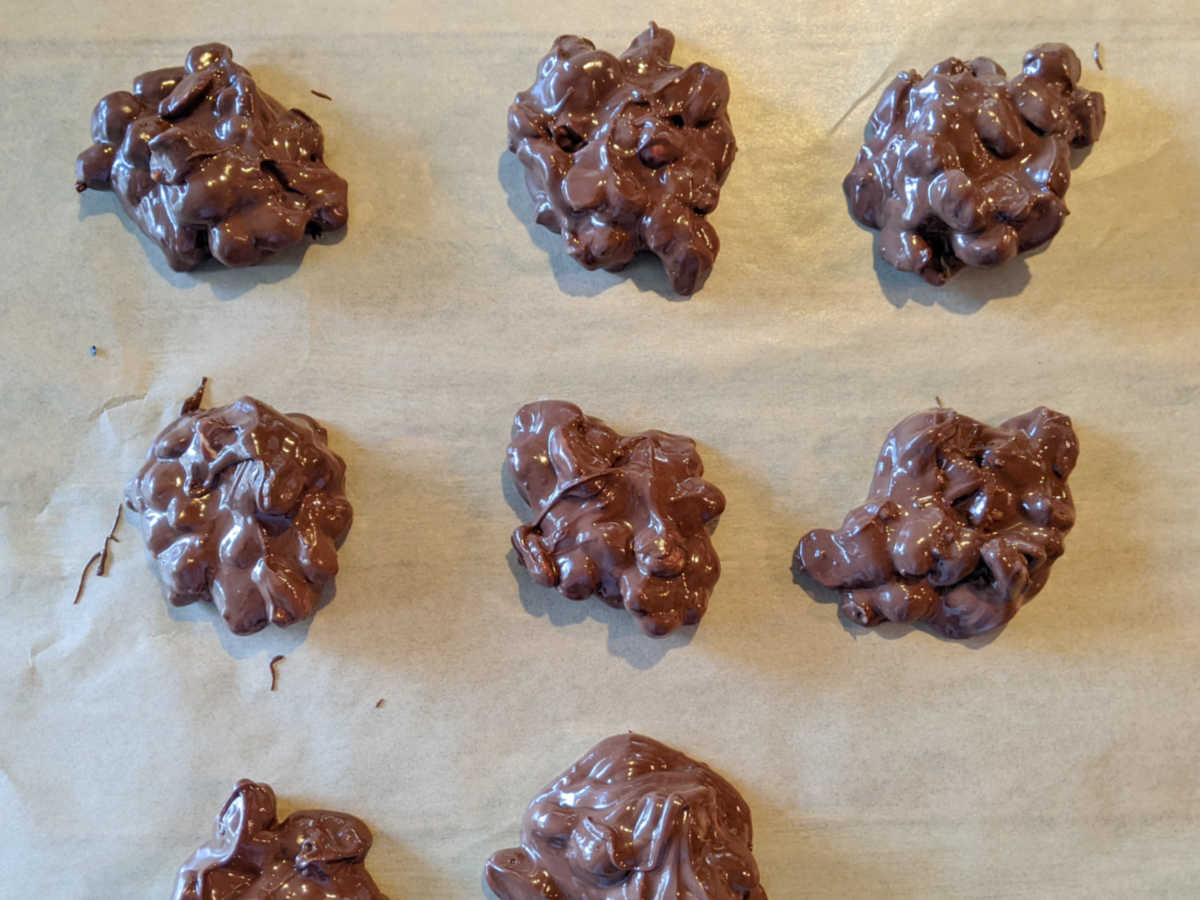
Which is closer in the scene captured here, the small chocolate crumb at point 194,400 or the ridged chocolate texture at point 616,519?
the ridged chocolate texture at point 616,519

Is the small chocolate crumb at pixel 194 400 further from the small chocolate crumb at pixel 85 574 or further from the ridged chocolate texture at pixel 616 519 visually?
the ridged chocolate texture at pixel 616 519

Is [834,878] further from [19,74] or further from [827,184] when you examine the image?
[19,74]

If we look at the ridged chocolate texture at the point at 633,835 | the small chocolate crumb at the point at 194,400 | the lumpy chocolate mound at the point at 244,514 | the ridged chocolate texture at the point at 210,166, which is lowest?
the ridged chocolate texture at the point at 633,835

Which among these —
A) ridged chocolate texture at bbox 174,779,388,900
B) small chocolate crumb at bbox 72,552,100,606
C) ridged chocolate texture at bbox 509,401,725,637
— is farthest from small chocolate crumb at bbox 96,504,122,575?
ridged chocolate texture at bbox 509,401,725,637

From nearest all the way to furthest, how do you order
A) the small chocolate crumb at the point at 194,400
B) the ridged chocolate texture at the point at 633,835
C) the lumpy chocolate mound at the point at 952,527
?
the ridged chocolate texture at the point at 633,835 < the lumpy chocolate mound at the point at 952,527 < the small chocolate crumb at the point at 194,400

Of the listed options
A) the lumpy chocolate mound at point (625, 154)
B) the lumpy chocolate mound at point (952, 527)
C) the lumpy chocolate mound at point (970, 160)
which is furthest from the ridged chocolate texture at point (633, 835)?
the lumpy chocolate mound at point (970, 160)

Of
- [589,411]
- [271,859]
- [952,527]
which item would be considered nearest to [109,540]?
[271,859]
